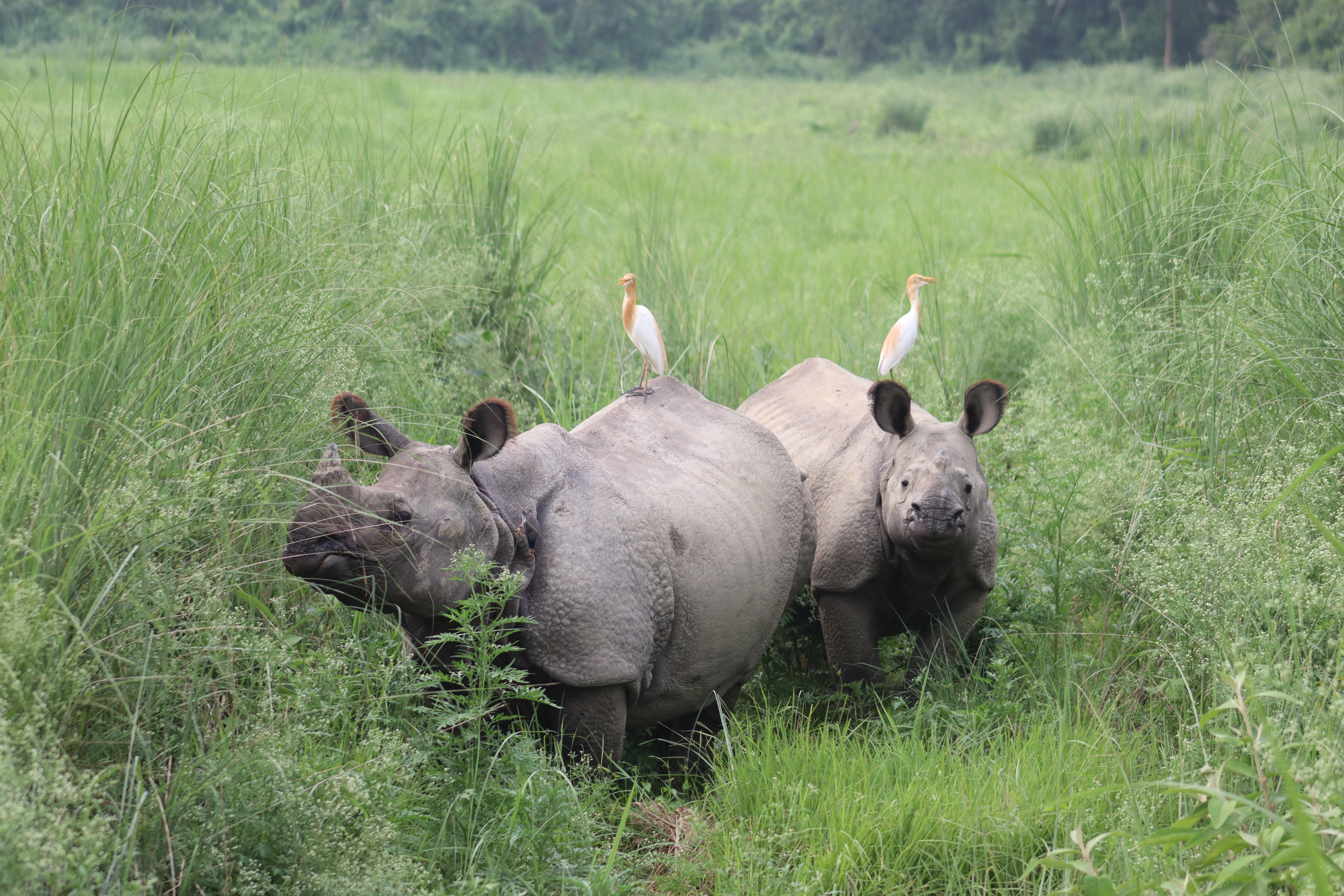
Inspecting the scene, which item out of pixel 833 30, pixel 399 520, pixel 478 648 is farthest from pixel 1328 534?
pixel 833 30

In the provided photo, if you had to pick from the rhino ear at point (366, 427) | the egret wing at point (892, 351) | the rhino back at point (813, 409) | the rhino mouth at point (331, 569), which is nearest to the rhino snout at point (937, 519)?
the rhino back at point (813, 409)

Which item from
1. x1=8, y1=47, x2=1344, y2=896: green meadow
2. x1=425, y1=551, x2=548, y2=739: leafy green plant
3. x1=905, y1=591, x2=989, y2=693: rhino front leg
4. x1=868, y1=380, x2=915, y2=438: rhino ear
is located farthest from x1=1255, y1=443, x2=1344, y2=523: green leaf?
x1=425, y1=551, x2=548, y2=739: leafy green plant

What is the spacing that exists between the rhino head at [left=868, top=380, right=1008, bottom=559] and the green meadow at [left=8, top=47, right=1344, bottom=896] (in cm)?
55

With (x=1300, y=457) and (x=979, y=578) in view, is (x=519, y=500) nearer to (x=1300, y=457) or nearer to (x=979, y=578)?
A: (x=979, y=578)

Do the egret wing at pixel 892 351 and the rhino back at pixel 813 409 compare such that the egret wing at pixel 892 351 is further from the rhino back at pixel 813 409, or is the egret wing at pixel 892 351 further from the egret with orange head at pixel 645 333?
the egret with orange head at pixel 645 333

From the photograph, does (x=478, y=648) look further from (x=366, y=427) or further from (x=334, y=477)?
(x=366, y=427)

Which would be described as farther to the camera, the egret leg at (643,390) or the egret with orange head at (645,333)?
Result: the egret with orange head at (645,333)

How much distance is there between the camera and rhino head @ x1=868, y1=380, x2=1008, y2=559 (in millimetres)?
3809

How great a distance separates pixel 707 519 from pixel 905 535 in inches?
25.8

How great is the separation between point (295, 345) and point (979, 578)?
7.82 feet

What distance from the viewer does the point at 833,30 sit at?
151 feet

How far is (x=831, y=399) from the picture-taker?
16.5ft

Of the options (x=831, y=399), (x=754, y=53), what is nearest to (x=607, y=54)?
(x=754, y=53)

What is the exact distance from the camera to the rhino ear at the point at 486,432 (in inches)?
125
